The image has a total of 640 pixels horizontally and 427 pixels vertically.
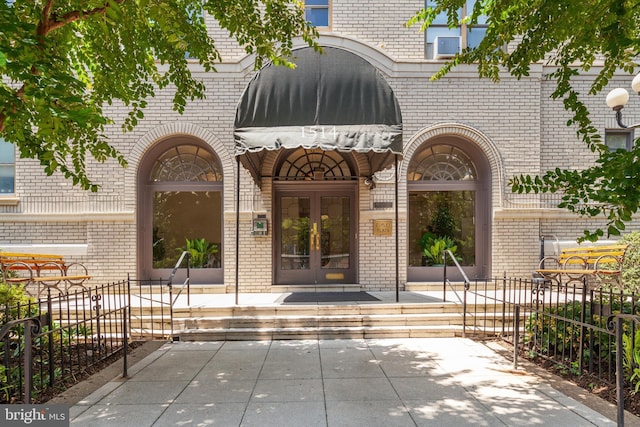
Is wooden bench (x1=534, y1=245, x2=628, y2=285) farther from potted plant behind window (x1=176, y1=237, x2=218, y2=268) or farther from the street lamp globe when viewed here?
potted plant behind window (x1=176, y1=237, x2=218, y2=268)

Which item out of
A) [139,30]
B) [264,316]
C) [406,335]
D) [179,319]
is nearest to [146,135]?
[139,30]

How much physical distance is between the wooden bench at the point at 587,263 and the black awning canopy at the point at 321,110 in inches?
177

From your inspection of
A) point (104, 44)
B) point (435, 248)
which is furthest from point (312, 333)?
point (104, 44)

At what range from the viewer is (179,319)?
6562 mm

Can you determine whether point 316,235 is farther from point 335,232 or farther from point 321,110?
point 321,110

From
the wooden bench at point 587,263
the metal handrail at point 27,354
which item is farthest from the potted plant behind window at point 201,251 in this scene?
the wooden bench at point 587,263

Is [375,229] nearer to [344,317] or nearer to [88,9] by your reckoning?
[344,317]

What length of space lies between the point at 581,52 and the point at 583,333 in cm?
353

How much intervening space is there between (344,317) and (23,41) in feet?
18.2

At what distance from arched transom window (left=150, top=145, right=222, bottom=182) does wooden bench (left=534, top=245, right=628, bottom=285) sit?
26.2ft

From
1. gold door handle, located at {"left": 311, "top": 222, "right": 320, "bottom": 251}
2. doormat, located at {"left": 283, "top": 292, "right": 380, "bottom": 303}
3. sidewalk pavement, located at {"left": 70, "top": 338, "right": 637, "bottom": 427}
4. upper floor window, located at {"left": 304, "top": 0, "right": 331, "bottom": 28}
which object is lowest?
sidewalk pavement, located at {"left": 70, "top": 338, "right": 637, "bottom": 427}

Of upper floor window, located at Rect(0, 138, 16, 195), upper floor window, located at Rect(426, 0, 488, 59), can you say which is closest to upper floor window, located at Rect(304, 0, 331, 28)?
upper floor window, located at Rect(426, 0, 488, 59)

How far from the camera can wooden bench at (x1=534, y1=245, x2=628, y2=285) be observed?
7293mm

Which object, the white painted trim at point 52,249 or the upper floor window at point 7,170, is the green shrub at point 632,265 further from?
the upper floor window at point 7,170
